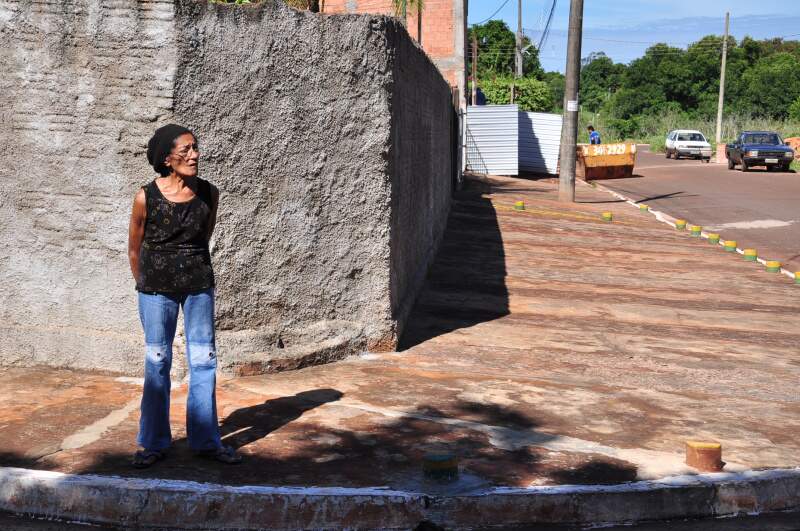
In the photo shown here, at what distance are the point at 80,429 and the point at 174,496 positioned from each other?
118cm

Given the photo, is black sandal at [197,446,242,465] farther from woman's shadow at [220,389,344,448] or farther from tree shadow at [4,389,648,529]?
woman's shadow at [220,389,344,448]

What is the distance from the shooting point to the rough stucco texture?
5.72m

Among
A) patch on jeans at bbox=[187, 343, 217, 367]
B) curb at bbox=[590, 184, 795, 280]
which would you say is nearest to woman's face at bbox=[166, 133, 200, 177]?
patch on jeans at bbox=[187, 343, 217, 367]

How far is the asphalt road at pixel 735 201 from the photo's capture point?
15980 mm

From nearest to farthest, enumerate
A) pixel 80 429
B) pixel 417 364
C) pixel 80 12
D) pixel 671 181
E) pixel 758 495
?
1. pixel 758 495
2. pixel 80 429
3. pixel 80 12
4. pixel 417 364
5. pixel 671 181

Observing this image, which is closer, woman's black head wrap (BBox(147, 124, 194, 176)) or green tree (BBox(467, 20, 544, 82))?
woman's black head wrap (BBox(147, 124, 194, 176))

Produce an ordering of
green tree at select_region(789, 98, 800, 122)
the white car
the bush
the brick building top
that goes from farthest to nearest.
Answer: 1. green tree at select_region(789, 98, 800, 122)
2. the white car
3. the bush
4. the brick building top

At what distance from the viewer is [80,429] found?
194 inches

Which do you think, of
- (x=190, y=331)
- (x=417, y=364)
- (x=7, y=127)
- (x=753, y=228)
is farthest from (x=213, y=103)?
(x=753, y=228)

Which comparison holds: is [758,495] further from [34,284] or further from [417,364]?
[34,284]

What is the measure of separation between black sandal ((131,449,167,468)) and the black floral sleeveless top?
77 cm

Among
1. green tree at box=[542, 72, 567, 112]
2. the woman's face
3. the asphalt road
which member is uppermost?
green tree at box=[542, 72, 567, 112]

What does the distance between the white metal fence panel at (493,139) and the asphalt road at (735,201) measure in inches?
125

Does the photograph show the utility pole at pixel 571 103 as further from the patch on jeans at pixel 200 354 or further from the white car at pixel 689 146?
the white car at pixel 689 146
